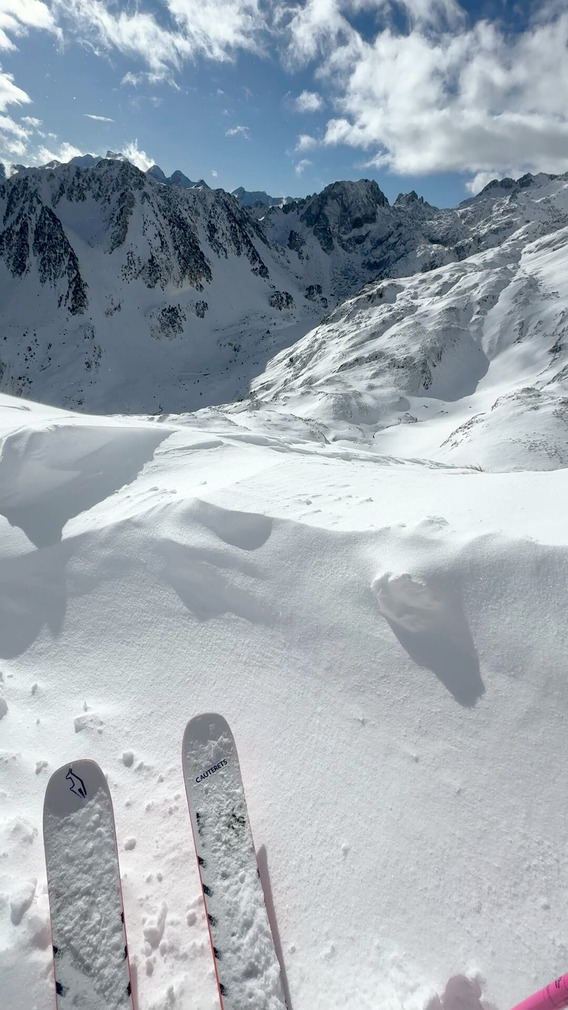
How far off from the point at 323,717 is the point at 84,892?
2.15 m

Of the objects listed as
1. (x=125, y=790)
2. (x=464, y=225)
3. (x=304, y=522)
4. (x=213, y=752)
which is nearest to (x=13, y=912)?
(x=125, y=790)

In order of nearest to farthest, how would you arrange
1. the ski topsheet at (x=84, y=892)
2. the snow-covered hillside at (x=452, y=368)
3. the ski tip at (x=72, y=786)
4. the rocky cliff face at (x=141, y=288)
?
the ski topsheet at (x=84, y=892) < the ski tip at (x=72, y=786) < the snow-covered hillside at (x=452, y=368) < the rocky cliff face at (x=141, y=288)

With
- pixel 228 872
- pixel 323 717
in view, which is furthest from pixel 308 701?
pixel 228 872

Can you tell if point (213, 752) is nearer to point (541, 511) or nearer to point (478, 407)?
point (541, 511)

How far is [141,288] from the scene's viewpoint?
237 ft

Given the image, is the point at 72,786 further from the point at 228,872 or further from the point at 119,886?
the point at 228,872

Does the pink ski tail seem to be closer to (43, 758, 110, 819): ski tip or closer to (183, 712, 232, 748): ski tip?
(183, 712, 232, 748): ski tip

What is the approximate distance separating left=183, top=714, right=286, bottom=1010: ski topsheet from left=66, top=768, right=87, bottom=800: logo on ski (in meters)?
0.85

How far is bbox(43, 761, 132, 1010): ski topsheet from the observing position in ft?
9.85

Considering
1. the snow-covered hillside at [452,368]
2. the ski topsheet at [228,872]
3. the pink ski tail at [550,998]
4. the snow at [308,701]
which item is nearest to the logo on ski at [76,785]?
the snow at [308,701]

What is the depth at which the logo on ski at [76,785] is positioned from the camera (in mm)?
3871

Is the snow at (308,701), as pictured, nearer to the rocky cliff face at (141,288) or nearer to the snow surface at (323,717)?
the snow surface at (323,717)

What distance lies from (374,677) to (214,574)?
7.49 feet

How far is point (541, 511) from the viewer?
18.4 ft
